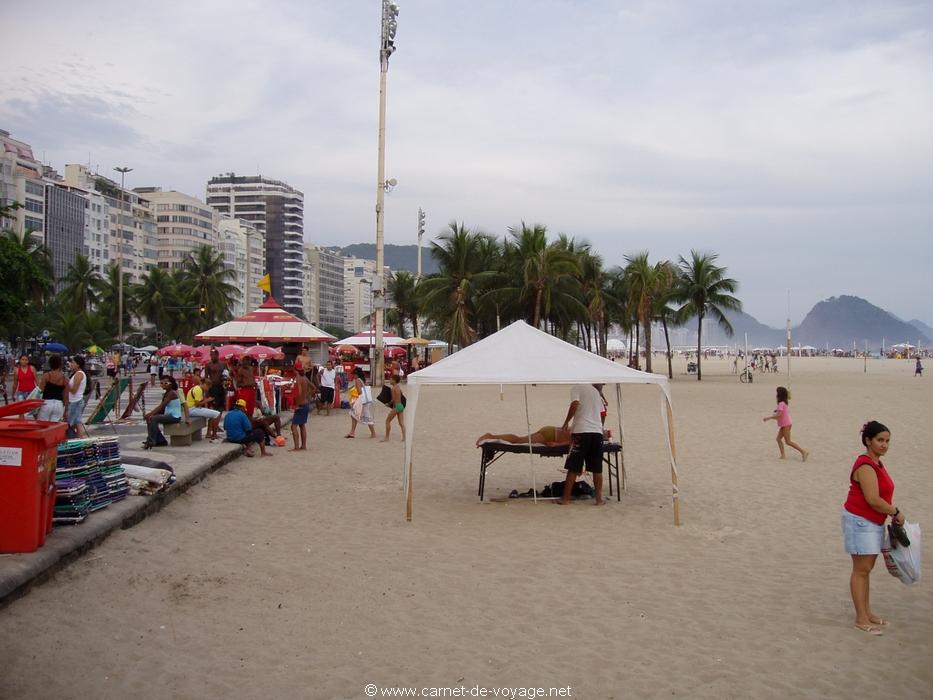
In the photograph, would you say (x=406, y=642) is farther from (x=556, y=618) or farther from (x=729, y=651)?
(x=729, y=651)

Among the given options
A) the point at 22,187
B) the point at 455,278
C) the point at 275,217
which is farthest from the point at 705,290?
the point at 275,217

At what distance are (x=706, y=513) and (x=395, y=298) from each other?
178 ft

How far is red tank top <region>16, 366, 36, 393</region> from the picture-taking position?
1523cm

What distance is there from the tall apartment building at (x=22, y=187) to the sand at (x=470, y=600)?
79.5m

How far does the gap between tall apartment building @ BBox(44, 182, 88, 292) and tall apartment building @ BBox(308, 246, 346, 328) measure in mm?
84510

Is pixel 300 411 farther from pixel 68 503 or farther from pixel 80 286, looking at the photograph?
pixel 80 286

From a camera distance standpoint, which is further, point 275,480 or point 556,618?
point 275,480

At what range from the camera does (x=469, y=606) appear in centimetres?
577

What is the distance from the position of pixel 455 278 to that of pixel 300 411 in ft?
91.8

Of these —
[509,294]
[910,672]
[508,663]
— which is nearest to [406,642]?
[508,663]

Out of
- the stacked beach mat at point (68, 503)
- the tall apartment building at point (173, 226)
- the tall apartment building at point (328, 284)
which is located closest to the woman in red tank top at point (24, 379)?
the stacked beach mat at point (68, 503)

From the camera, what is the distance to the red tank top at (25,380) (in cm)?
1523

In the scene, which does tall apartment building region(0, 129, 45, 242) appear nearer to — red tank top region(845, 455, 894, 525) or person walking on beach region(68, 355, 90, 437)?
person walking on beach region(68, 355, 90, 437)

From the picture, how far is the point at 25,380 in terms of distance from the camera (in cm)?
1526
